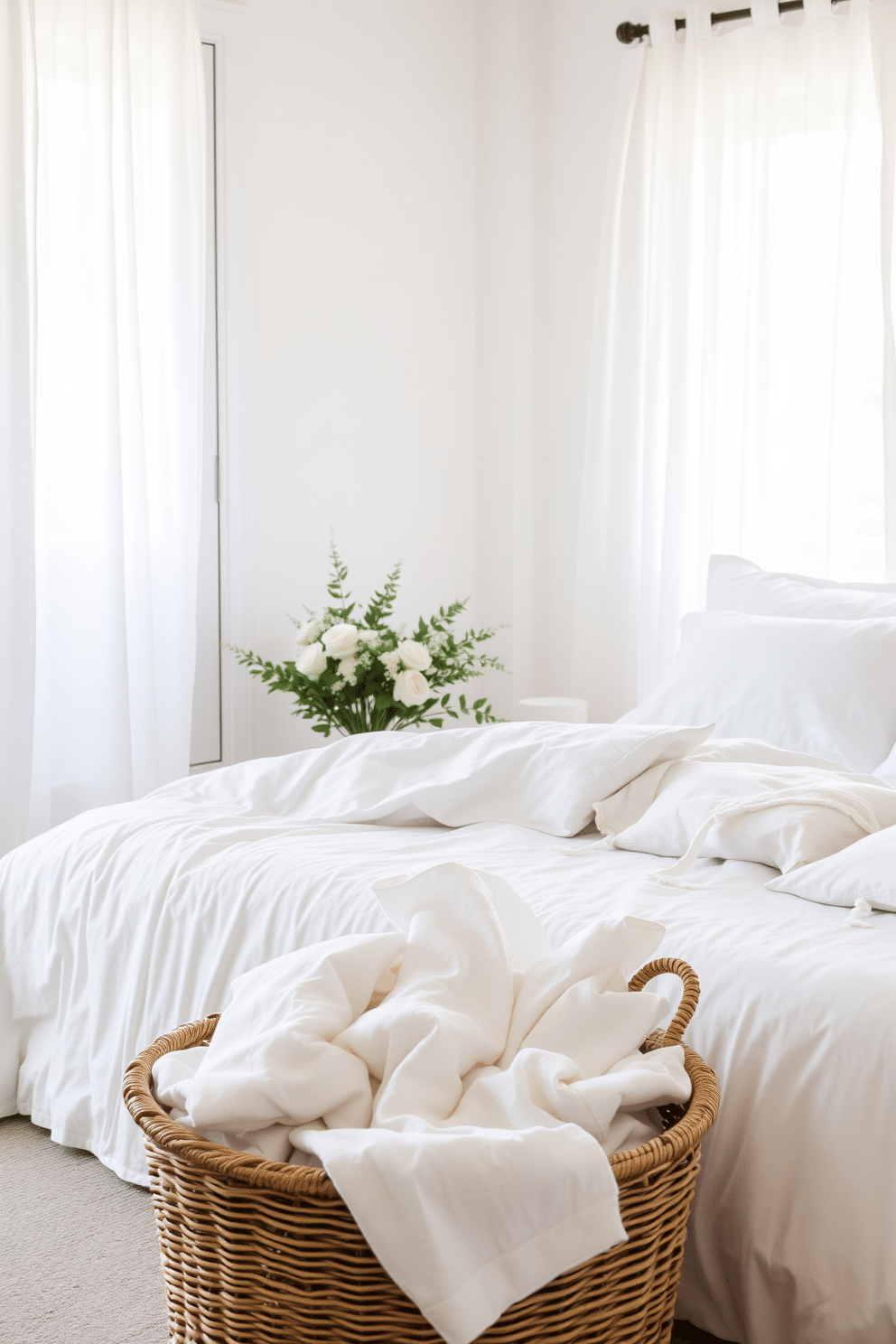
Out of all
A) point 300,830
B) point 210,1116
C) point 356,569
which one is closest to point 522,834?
point 300,830

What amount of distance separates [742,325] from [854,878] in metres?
2.36

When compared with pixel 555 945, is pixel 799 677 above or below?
above

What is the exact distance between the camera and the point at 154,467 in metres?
3.31

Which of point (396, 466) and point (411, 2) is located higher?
point (411, 2)

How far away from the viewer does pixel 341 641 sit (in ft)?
10.6

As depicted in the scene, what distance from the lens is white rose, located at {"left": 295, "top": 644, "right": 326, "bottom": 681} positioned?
3.24 meters

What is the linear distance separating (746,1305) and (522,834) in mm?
878

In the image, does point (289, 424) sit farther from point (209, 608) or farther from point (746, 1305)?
point (746, 1305)

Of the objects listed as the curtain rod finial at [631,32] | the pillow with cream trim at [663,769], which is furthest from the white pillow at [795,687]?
the curtain rod finial at [631,32]

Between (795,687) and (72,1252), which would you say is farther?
(795,687)

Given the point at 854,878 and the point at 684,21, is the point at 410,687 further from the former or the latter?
the point at 684,21

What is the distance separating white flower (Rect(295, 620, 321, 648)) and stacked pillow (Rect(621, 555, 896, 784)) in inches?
33.9

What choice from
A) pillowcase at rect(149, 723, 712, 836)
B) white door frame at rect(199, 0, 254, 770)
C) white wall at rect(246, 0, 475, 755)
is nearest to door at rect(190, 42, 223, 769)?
white door frame at rect(199, 0, 254, 770)

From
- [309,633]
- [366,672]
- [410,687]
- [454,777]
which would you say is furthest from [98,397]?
[454,777]
